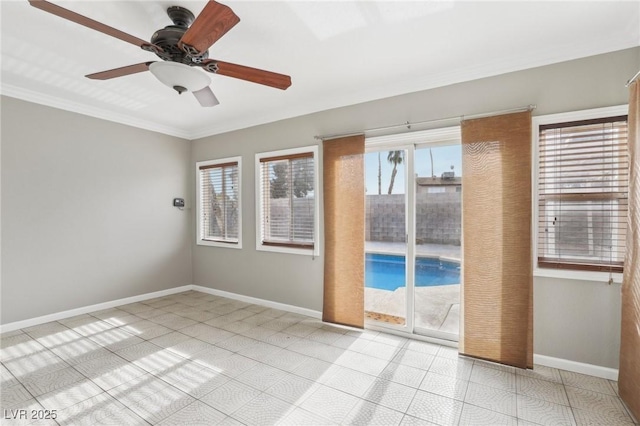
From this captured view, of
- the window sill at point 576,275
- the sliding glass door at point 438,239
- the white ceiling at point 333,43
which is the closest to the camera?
the white ceiling at point 333,43

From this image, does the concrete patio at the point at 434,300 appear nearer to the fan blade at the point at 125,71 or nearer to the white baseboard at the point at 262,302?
the white baseboard at the point at 262,302

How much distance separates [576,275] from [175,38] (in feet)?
11.5

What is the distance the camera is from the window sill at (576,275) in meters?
2.41

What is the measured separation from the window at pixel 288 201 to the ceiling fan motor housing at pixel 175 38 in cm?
198

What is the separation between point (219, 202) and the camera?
16.4 ft

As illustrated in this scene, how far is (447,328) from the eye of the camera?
3170mm

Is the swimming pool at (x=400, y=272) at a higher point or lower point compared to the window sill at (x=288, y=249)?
lower

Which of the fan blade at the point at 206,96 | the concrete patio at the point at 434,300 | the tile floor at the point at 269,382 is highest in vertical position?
the fan blade at the point at 206,96

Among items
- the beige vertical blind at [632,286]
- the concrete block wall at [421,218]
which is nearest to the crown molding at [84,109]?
the concrete block wall at [421,218]

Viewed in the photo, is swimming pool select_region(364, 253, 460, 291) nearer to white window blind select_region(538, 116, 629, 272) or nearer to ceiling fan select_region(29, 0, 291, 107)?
white window blind select_region(538, 116, 629, 272)

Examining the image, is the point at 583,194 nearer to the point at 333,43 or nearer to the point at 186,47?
the point at 333,43

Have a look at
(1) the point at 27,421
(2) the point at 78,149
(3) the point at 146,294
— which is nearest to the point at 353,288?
(1) the point at 27,421

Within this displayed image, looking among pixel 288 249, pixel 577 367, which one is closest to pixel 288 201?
pixel 288 249

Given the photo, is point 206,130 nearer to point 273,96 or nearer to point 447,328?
point 273,96
